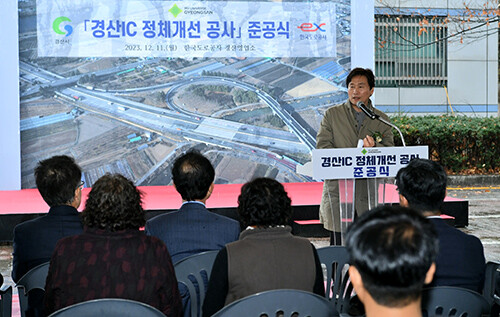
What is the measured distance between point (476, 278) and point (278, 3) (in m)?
7.18

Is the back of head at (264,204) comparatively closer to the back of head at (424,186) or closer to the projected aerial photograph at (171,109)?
the back of head at (424,186)

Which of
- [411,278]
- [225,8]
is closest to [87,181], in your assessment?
[225,8]

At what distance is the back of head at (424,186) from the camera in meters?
2.80

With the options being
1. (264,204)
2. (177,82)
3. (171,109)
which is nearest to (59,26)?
(177,82)

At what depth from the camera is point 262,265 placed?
2520 mm

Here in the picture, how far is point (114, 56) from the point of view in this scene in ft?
29.0

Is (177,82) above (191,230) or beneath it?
above

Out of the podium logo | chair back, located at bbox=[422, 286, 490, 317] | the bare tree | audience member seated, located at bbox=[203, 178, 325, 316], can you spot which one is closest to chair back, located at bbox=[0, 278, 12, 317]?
audience member seated, located at bbox=[203, 178, 325, 316]

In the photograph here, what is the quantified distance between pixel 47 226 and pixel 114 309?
1.16m

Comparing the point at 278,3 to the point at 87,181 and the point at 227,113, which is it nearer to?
the point at 227,113

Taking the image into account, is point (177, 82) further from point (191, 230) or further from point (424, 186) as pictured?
point (424, 186)

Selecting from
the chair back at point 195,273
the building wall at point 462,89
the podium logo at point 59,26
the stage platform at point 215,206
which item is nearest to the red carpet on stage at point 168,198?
the stage platform at point 215,206

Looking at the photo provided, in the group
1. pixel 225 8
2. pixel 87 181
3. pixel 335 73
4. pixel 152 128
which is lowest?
pixel 87 181

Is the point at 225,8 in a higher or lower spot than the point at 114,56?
higher
